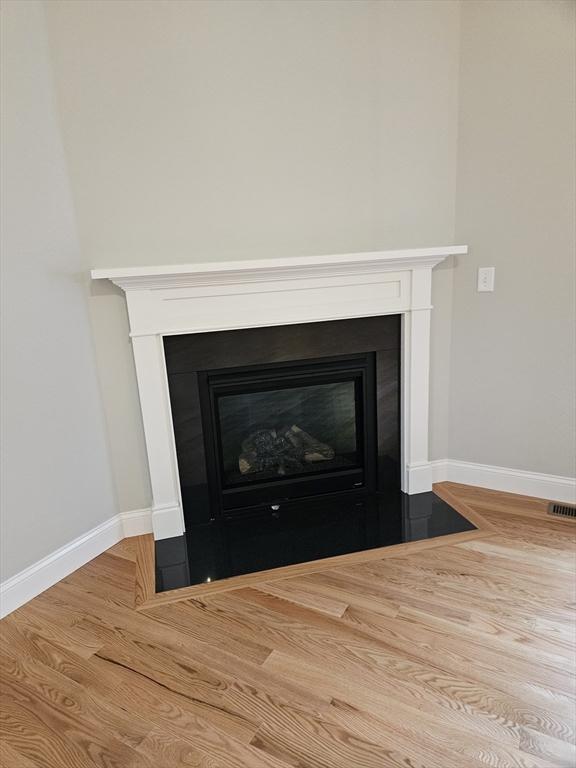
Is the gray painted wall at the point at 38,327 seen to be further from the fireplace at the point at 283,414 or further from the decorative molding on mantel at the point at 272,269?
the fireplace at the point at 283,414

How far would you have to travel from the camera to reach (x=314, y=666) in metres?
1.61

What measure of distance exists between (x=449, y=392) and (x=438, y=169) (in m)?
1.17

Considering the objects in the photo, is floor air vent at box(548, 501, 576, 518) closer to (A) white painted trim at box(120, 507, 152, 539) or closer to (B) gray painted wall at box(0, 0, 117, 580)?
(A) white painted trim at box(120, 507, 152, 539)

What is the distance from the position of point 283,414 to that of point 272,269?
0.84 metres

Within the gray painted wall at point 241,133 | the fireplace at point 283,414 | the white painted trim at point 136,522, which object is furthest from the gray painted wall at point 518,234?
the white painted trim at point 136,522

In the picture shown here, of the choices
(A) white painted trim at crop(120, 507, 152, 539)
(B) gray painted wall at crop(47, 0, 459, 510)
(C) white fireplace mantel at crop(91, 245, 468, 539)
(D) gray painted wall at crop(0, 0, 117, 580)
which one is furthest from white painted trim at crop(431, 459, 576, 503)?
(D) gray painted wall at crop(0, 0, 117, 580)

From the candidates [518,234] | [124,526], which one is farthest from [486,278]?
[124,526]

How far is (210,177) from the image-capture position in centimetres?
221

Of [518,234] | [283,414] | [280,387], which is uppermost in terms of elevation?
[518,234]

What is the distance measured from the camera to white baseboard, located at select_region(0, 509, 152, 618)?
77.8 inches

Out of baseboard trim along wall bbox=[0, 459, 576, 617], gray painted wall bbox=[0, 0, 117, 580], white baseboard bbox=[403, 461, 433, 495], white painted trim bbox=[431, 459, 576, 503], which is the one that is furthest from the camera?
white baseboard bbox=[403, 461, 433, 495]

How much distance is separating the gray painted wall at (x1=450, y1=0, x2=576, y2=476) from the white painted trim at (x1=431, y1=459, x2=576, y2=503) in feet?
0.15

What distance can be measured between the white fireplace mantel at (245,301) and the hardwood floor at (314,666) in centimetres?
63

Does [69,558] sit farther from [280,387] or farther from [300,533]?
[280,387]
